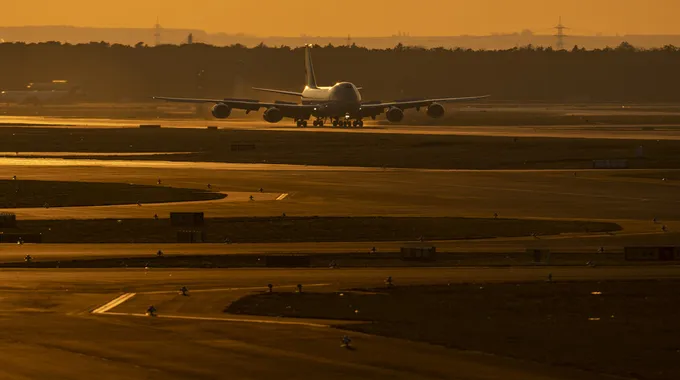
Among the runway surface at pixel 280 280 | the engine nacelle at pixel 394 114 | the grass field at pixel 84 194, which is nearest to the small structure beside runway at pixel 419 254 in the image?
the runway surface at pixel 280 280

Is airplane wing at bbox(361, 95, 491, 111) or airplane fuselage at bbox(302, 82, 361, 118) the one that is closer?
airplane fuselage at bbox(302, 82, 361, 118)

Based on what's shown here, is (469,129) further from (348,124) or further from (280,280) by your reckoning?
(280,280)

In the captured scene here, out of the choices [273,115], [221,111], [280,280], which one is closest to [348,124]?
[273,115]

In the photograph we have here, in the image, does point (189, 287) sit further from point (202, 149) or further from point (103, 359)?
point (202, 149)

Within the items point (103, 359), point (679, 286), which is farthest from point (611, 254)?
point (103, 359)

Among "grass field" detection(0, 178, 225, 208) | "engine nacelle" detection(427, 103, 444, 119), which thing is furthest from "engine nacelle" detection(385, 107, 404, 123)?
"grass field" detection(0, 178, 225, 208)

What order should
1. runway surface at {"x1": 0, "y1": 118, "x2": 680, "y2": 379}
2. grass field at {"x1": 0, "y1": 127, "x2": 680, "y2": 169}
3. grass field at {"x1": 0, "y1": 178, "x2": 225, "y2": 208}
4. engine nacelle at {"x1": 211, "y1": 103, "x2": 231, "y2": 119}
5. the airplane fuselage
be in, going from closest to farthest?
runway surface at {"x1": 0, "y1": 118, "x2": 680, "y2": 379} → grass field at {"x1": 0, "y1": 178, "x2": 225, "y2": 208} → grass field at {"x1": 0, "y1": 127, "x2": 680, "y2": 169} → the airplane fuselage → engine nacelle at {"x1": 211, "y1": 103, "x2": 231, "y2": 119}

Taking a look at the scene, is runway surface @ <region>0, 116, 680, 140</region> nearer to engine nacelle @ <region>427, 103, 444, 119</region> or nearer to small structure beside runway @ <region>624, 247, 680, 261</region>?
engine nacelle @ <region>427, 103, 444, 119</region>
